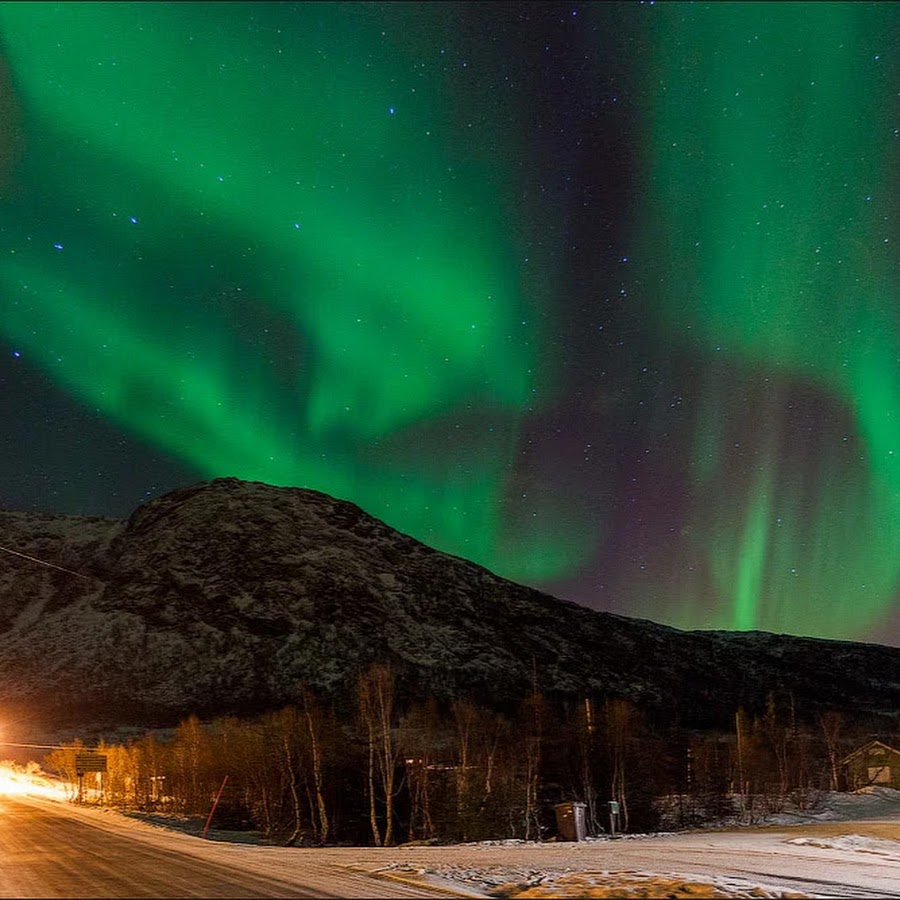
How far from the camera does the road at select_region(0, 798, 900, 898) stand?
1828cm

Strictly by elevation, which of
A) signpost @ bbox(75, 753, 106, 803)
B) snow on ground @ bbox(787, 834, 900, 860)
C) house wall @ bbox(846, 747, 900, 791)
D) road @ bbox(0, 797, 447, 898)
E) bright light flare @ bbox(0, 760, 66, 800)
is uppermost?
road @ bbox(0, 797, 447, 898)

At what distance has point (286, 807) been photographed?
93.9m

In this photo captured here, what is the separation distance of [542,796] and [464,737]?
12.8 meters

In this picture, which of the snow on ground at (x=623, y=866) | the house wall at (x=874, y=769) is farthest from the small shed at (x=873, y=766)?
the snow on ground at (x=623, y=866)

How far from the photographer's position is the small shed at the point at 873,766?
103062 millimetres

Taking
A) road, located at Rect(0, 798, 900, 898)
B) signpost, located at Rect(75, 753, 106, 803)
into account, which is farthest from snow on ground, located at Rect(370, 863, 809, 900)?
signpost, located at Rect(75, 753, 106, 803)

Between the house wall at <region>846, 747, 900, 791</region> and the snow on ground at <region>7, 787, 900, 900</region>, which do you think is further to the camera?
the house wall at <region>846, 747, 900, 791</region>

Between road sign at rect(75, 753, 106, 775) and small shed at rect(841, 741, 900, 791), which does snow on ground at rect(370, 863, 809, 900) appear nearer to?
road sign at rect(75, 753, 106, 775)

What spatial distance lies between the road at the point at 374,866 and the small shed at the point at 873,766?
268ft

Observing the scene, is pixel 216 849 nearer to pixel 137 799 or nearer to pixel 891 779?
pixel 137 799

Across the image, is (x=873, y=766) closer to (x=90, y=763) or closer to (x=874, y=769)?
(x=874, y=769)

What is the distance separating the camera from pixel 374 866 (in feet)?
73.0

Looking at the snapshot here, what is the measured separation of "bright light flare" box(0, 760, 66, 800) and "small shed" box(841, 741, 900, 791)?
88076 mm

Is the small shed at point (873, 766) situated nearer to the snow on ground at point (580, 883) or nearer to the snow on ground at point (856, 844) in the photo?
the snow on ground at point (856, 844)
